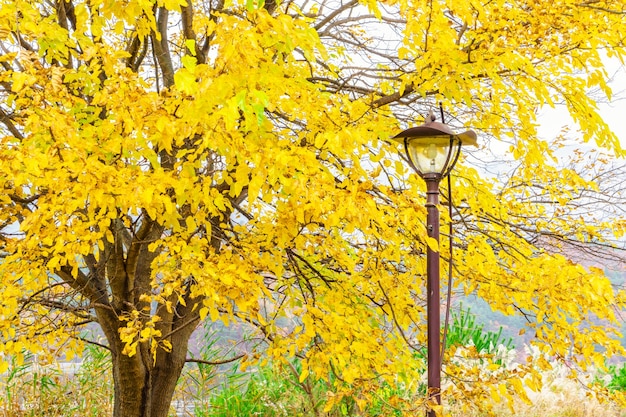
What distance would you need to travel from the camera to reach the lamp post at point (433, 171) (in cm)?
381

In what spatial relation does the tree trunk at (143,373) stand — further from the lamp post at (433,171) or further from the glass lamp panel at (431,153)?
the glass lamp panel at (431,153)

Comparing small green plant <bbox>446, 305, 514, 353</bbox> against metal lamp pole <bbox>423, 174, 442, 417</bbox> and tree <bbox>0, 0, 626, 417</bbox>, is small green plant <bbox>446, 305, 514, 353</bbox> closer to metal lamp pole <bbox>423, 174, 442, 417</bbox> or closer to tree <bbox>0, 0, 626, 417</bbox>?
tree <bbox>0, 0, 626, 417</bbox>

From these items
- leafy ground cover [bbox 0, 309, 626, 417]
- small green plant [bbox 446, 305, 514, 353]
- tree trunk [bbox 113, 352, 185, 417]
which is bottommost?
tree trunk [bbox 113, 352, 185, 417]

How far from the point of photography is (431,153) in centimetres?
384

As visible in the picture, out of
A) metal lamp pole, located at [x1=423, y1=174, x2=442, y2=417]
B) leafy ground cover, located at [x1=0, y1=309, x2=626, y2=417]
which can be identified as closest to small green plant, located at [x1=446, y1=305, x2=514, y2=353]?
leafy ground cover, located at [x1=0, y1=309, x2=626, y2=417]

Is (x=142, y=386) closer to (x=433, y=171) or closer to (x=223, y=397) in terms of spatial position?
(x=223, y=397)

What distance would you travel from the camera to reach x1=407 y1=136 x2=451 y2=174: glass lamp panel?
3.84 metres

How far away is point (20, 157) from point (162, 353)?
285 cm

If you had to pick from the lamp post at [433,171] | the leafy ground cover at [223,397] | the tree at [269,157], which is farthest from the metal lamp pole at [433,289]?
the leafy ground cover at [223,397]

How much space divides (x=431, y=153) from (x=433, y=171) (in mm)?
109

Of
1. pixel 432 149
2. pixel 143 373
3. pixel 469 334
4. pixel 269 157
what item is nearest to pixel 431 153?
pixel 432 149

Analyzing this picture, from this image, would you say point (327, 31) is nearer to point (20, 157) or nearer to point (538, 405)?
point (20, 157)

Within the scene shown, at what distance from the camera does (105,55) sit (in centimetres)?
339

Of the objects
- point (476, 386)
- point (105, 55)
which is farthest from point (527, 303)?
point (105, 55)
